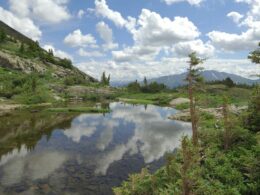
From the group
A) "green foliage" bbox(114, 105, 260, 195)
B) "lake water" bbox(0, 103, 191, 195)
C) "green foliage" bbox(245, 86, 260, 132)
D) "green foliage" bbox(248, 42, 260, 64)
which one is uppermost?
"green foliage" bbox(248, 42, 260, 64)

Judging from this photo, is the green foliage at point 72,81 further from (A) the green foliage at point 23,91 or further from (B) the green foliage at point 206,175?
(B) the green foliage at point 206,175

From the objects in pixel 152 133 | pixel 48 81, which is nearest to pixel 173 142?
pixel 152 133

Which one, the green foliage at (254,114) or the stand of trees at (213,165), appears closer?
the stand of trees at (213,165)

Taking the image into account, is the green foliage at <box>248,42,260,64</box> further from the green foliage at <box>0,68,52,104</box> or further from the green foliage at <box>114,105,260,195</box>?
the green foliage at <box>0,68,52,104</box>

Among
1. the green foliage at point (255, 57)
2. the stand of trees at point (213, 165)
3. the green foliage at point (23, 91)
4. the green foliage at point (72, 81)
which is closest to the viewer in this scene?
the stand of trees at point (213, 165)

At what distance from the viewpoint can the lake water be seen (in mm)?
30078

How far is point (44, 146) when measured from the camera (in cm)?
4653

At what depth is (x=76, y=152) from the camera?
1699 inches

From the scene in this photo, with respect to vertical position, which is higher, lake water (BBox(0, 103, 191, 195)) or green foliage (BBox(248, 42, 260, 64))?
green foliage (BBox(248, 42, 260, 64))

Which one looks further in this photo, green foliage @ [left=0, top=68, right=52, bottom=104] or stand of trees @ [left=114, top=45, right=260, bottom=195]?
green foliage @ [left=0, top=68, right=52, bottom=104]

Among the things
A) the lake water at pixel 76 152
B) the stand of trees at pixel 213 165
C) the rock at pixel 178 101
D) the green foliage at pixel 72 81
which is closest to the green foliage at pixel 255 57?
the stand of trees at pixel 213 165

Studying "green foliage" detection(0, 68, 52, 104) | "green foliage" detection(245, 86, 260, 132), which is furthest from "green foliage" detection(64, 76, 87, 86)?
"green foliage" detection(245, 86, 260, 132)

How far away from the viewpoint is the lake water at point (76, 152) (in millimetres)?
30078

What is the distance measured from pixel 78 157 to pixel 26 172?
8.48 m
